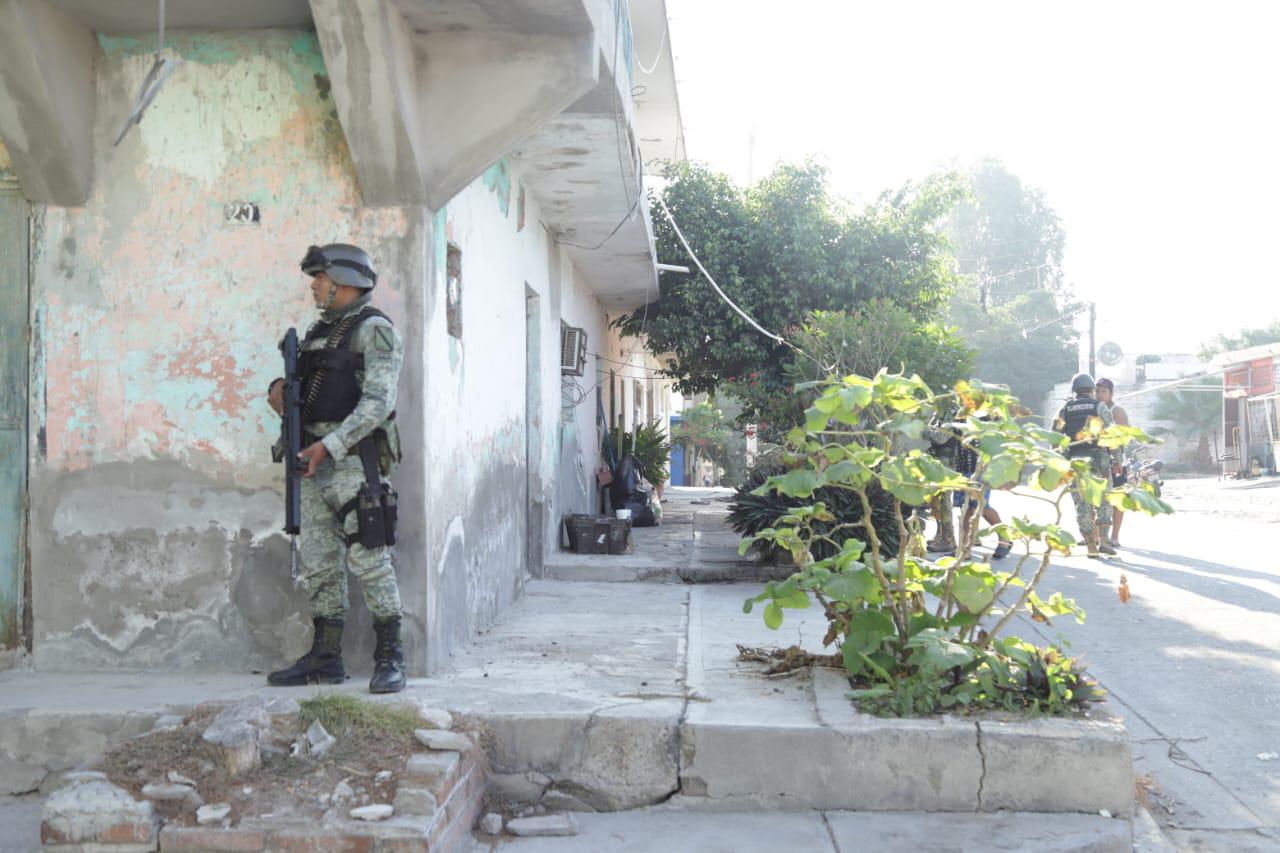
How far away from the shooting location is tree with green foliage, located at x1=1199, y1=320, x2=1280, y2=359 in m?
49.9

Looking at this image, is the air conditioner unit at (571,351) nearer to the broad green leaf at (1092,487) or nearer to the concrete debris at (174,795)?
the broad green leaf at (1092,487)

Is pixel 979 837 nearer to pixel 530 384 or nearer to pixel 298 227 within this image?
pixel 298 227

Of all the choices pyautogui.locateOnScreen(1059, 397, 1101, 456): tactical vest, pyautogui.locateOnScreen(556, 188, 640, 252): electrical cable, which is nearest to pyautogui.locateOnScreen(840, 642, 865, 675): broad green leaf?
pyautogui.locateOnScreen(556, 188, 640, 252): electrical cable

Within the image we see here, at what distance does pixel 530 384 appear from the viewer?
8586 mm

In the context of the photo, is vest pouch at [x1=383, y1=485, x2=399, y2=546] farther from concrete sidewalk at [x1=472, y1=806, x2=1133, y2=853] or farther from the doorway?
the doorway

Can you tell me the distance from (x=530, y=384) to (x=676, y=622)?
2860 millimetres

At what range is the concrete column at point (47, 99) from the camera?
4484 mm

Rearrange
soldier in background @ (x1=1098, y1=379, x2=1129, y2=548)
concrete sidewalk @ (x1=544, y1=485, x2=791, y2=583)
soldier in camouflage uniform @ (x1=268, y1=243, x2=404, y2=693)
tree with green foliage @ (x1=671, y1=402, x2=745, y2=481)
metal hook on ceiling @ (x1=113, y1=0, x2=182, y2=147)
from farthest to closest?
tree with green foliage @ (x1=671, y1=402, x2=745, y2=481) → soldier in background @ (x1=1098, y1=379, x2=1129, y2=548) → concrete sidewalk @ (x1=544, y1=485, x2=791, y2=583) → metal hook on ceiling @ (x1=113, y1=0, x2=182, y2=147) → soldier in camouflage uniform @ (x1=268, y1=243, x2=404, y2=693)

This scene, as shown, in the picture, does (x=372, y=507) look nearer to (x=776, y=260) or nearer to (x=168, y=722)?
(x=168, y=722)

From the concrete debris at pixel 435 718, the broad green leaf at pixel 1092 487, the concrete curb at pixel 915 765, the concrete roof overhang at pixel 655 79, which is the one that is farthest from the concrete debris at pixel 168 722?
the concrete roof overhang at pixel 655 79

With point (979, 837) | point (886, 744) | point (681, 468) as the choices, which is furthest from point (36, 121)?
point (681, 468)

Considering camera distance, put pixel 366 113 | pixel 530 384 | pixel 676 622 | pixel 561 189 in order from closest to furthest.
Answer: pixel 366 113, pixel 676 622, pixel 561 189, pixel 530 384

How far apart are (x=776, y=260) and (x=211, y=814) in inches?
397

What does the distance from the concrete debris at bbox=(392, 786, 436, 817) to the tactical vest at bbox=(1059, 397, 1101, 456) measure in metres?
8.34
